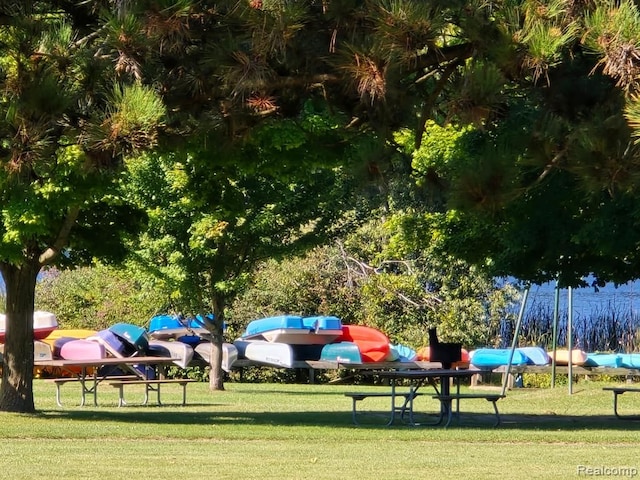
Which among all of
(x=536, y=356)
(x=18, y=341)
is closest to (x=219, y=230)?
(x=18, y=341)

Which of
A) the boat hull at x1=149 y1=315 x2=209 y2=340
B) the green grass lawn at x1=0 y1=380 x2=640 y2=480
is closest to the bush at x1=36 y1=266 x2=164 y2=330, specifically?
the boat hull at x1=149 y1=315 x2=209 y2=340

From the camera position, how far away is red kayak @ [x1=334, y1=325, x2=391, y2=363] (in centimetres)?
3316

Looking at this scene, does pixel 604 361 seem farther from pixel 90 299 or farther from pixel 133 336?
pixel 90 299

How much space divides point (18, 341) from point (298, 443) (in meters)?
6.55

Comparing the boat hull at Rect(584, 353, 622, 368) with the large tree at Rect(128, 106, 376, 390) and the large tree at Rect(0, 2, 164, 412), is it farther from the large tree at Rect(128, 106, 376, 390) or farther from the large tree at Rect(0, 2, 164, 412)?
the large tree at Rect(0, 2, 164, 412)

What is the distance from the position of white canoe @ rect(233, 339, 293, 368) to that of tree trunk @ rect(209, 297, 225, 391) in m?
2.97

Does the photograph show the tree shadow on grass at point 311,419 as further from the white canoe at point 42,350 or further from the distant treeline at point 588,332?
the distant treeline at point 588,332

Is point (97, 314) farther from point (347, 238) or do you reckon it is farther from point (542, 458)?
point (542, 458)

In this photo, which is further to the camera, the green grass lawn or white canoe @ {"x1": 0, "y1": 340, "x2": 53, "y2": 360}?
white canoe @ {"x1": 0, "y1": 340, "x2": 53, "y2": 360}

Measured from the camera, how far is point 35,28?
9.19m

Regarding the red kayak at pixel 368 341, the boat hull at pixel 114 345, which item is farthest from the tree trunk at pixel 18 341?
the red kayak at pixel 368 341

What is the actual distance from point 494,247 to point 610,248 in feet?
16.3

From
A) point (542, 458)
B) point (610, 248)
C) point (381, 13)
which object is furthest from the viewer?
point (610, 248)

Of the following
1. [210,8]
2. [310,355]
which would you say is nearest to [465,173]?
[210,8]
